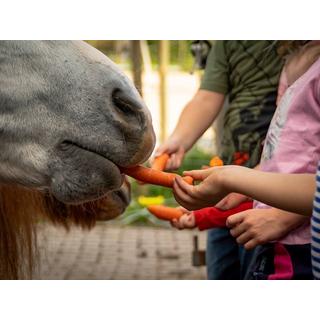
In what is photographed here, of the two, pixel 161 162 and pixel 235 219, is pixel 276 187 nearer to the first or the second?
pixel 235 219

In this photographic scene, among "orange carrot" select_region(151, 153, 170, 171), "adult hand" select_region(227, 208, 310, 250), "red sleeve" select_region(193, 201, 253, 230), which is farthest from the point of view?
"orange carrot" select_region(151, 153, 170, 171)

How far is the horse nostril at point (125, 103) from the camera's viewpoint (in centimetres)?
130

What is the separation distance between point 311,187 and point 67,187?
41cm

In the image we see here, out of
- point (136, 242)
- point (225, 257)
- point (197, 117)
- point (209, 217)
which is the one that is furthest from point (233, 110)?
point (136, 242)

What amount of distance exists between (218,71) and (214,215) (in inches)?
15.0

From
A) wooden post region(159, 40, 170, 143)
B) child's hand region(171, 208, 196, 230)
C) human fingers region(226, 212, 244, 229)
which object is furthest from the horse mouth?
wooden post region(159, 40, 170, 143)

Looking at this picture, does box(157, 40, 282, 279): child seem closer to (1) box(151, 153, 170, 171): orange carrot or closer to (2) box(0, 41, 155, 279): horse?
(1) box(151, 153, 170, 171): orange carrot

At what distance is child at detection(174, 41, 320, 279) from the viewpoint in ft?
4.44

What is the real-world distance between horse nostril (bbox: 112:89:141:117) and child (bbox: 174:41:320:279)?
0.15 metres

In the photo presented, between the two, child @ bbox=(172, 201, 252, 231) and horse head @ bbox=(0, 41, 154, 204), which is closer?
horse head @ bbox=(0, 41, 154, 204)

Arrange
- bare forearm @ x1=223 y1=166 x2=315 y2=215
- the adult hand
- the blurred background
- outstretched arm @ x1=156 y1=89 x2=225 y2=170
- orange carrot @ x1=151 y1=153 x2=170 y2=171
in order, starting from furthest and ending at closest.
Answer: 1. the blurred background
2. outstretched arm @ x1=156 y1=89 x2=225 y2=170
3. orange carrot @ x1=151 y1=153 x2=170 y2=171
4. the adult hand
5. bare forearm @ x1=223 y1=166 x2=315 y2=215

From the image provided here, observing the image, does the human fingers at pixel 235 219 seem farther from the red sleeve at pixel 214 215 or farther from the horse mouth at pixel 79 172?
the horse mouth at pixel 79 172

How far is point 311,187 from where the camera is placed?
4.11ft
